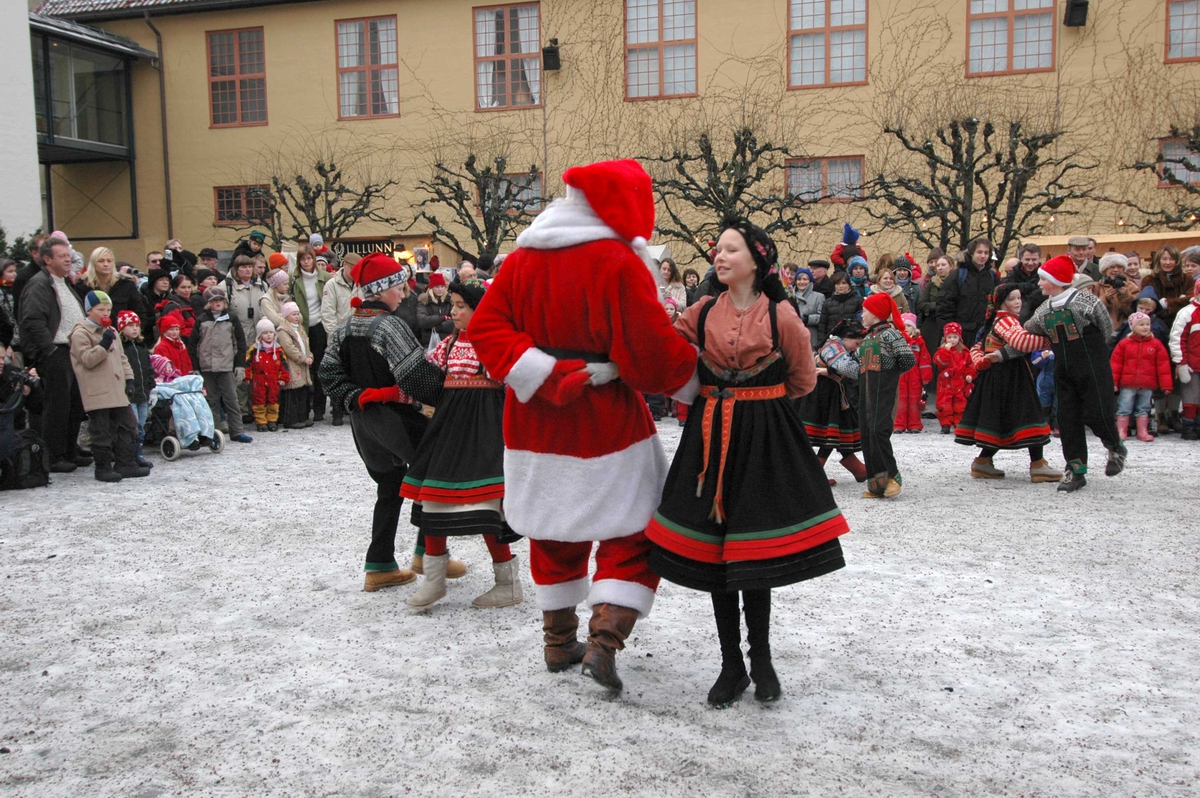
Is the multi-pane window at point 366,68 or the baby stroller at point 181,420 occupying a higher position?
the multi-pane window at point 366,68

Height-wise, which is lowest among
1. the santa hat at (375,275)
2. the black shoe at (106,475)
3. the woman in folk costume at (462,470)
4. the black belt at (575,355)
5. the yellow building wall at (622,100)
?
the black shoe at (106,475)

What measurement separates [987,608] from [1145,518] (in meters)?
2.65

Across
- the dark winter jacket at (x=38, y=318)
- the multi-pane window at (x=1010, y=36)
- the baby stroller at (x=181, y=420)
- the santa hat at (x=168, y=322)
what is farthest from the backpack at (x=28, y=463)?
the multi-pane window at (x=1010, y=36)

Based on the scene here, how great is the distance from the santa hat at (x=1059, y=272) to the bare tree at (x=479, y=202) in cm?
1481

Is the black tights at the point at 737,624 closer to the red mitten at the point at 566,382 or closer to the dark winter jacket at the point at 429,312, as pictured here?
the red mitten at the point at 566,382

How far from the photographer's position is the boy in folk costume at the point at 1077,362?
7477mm

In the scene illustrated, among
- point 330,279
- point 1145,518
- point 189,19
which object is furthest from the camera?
point 189,19

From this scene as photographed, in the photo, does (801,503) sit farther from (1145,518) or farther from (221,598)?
(1145,518)

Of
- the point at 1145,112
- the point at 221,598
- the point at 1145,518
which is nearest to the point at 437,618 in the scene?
the point at 221,598

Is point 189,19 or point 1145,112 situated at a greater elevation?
point 189,19

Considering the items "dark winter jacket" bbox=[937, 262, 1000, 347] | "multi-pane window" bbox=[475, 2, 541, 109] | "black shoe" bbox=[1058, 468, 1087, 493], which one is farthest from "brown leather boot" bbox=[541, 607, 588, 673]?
"multi-pane window" bbox=[475, 2, 541, 109]

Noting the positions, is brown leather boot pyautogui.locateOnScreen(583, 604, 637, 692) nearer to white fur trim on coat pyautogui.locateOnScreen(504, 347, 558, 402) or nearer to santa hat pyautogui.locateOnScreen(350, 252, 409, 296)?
white fur trim on coat pyautogui.locateOnScreen(504, 347, 558, 402)

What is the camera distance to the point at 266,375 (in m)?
11.6

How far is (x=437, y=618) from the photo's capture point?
4.74 m
